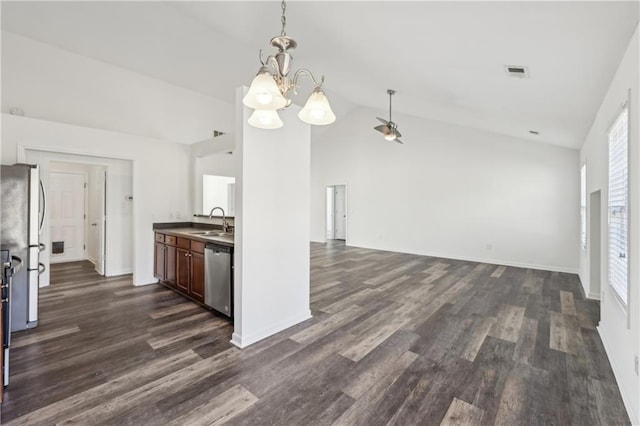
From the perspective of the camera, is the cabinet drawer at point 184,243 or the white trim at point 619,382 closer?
the white trim at point 619,382

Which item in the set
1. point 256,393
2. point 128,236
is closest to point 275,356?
point 256,393

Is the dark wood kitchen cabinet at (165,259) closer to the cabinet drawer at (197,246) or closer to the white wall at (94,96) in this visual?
the cabinet drawer at (197,246)

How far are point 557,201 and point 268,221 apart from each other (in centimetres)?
602

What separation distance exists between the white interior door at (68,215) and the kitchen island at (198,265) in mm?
3260

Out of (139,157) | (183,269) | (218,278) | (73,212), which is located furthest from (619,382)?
(73,212)

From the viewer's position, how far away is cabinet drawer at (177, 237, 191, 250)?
3.94 m

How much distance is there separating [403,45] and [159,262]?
→ 4649mm

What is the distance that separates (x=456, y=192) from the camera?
7.02m

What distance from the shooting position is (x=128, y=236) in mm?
5363

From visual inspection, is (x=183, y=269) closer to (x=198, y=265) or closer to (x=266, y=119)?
(x=198, y=265)

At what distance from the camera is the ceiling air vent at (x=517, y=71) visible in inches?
98.7

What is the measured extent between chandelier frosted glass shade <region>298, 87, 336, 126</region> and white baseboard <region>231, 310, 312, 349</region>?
6.87ft

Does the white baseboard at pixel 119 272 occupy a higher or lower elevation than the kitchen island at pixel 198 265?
lower

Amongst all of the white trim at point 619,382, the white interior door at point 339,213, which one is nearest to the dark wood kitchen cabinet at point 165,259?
the white trim at point 619,382
